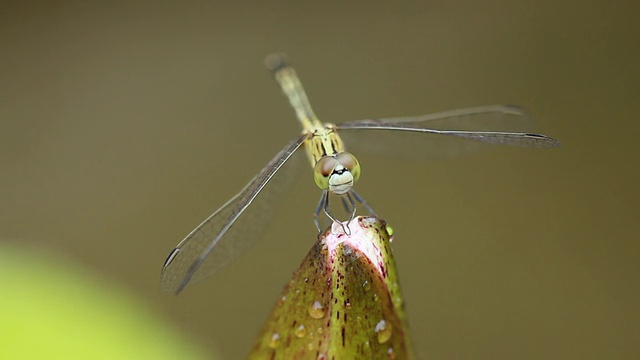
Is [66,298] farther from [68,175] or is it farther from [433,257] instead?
[68,175]

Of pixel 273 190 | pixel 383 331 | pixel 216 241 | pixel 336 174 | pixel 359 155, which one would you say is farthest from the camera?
pixel 359 155

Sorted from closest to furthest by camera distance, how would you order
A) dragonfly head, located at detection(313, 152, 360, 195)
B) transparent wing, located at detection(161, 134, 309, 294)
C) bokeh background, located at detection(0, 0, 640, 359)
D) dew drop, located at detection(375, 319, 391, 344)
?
dew drop, located at detection(375, 319, 391, 344) → transparent wing, located at detection(161, 134, 309, 294) → dragonfly head, located at detection(313, 152, 360, 195) → bokeh background, located at detection(0, 0, 640, 359)

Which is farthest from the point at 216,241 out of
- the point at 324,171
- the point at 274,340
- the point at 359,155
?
the point at 359,155

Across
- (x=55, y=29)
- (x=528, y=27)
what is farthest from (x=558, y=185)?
(x=55, y=29)

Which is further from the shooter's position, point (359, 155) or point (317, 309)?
point (359, 155)

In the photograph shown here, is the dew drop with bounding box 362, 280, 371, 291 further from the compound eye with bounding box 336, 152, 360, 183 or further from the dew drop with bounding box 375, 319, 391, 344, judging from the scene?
the compound eye with bounding box 336, 152, 360, 183

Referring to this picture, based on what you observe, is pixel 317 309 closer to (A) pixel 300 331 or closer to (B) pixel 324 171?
(A) pixel 300 331

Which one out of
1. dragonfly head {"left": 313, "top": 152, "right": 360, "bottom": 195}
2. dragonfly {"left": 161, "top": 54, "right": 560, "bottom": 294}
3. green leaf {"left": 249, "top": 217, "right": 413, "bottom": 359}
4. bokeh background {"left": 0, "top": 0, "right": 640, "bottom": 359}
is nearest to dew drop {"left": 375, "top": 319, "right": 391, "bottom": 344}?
green leaf {"left": 249, "top": 217, "right": 413, "bottom": 359}

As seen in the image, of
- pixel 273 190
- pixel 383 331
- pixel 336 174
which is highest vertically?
pixel 273 190

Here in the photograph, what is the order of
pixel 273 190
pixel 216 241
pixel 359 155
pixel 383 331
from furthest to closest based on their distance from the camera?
pixel 359 155 → pixel 273 190 → pixel 216 241 → pixel 383 331
